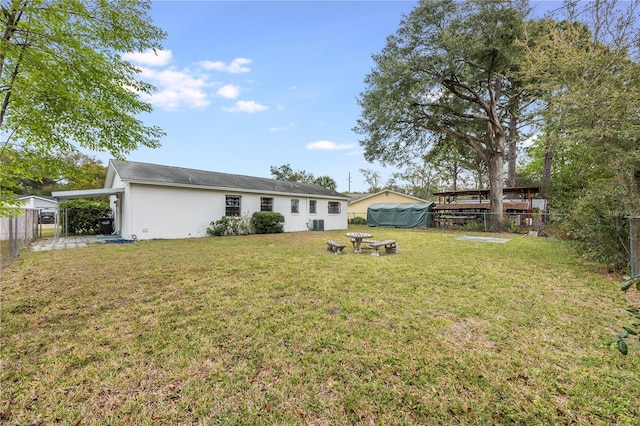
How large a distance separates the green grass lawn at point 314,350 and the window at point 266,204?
33.3ft

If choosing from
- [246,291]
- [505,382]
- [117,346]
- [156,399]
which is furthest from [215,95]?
[505,382]

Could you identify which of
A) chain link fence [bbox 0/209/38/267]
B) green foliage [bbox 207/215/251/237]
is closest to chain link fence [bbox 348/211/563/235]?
green foliage [bbox 207/215/251/237]

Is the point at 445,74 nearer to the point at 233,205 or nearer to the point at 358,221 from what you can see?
the point at 233,205

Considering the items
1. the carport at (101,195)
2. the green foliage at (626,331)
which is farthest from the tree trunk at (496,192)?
the carport at (101,195)

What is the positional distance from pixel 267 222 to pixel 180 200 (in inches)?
175

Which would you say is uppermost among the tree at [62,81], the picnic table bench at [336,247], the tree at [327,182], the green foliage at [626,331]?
the tree at [327,182]

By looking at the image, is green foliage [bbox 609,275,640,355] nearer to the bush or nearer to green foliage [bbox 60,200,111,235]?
green foliage [bbox 60,200,111,235]

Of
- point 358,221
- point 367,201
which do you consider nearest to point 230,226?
point 358,221

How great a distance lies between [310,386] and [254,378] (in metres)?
0.50

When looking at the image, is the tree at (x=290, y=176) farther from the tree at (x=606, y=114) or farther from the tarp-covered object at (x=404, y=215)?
the tree at (x=606, y=114)

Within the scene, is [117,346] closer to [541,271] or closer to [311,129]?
[541,271]

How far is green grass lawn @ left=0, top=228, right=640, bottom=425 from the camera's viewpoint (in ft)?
6.72

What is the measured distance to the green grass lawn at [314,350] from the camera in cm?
205

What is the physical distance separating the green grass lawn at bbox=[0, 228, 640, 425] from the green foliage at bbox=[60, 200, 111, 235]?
398 inches
